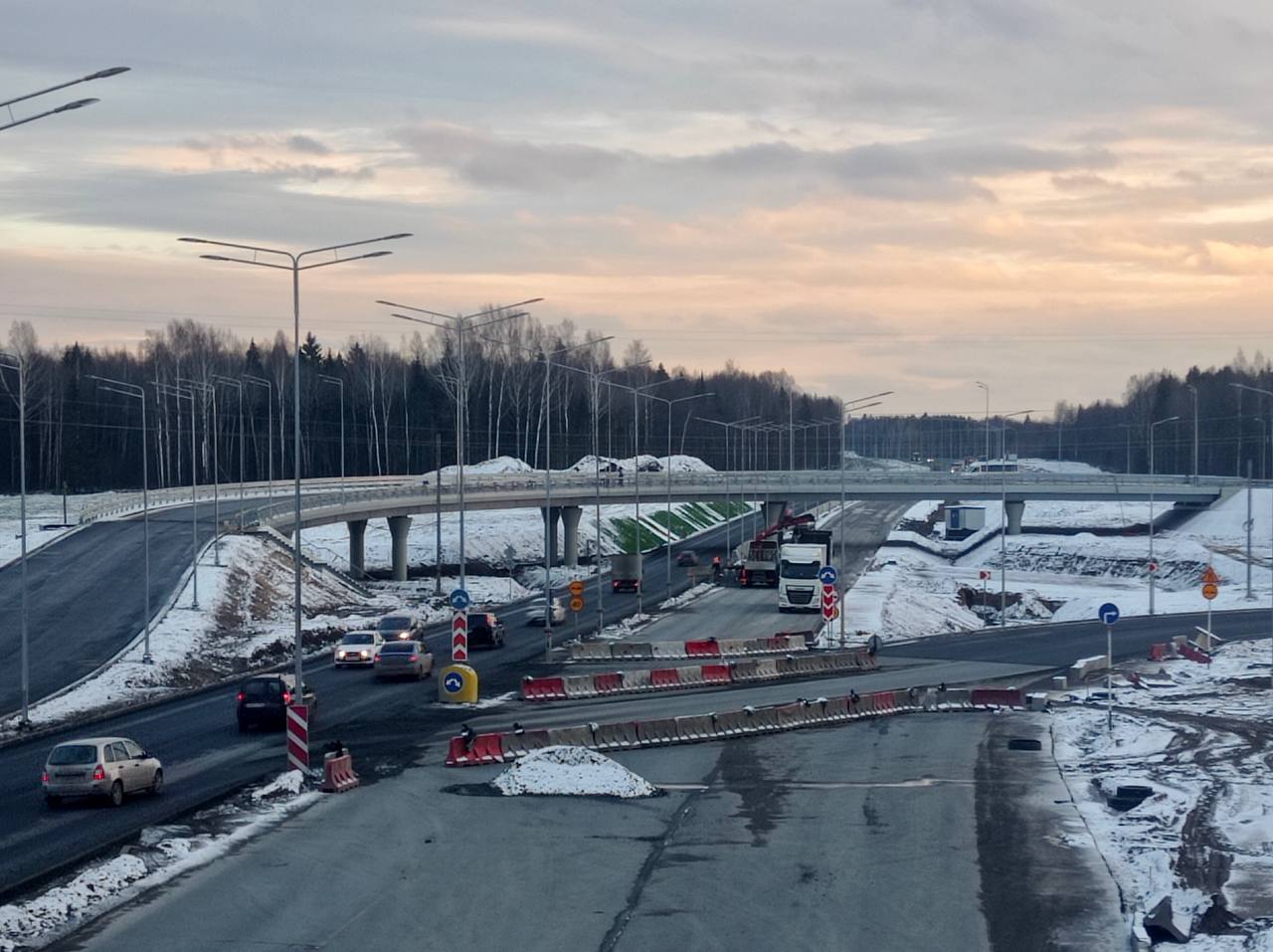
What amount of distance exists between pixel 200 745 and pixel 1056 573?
88375mm

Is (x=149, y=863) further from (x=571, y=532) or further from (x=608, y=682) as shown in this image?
(x=571, y=532)

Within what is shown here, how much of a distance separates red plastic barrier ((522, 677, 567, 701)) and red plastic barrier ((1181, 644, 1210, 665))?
2877cm

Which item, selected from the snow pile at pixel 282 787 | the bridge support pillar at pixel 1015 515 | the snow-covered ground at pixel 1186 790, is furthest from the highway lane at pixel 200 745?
the bridge support pillar at pixel 1015 515

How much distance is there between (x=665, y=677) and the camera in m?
51.0

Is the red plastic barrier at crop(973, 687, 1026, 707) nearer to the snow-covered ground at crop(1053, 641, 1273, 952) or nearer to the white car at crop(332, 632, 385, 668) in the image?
the snow-covered ground at crop(1053, 641, 1273, 952)

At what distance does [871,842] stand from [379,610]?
5307 cm

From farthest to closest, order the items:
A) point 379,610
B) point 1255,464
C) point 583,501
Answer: point 1255,464, point 583,501, point 379,610

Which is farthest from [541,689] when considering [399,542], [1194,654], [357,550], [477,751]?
[357,550]

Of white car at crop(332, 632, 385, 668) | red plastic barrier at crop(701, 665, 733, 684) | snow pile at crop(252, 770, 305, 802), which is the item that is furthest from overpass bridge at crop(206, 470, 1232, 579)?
snow pile at crop(252, 770, 305, 802)

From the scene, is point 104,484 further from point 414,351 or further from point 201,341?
point 414,351

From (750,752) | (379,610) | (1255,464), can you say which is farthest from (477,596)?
(1255,464)

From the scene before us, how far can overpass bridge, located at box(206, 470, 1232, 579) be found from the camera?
9894 cm

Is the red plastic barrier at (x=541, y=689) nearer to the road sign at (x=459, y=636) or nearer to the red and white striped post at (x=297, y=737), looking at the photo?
the road sign at (x=459, y=636)

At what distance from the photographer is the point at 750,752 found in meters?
37.6
